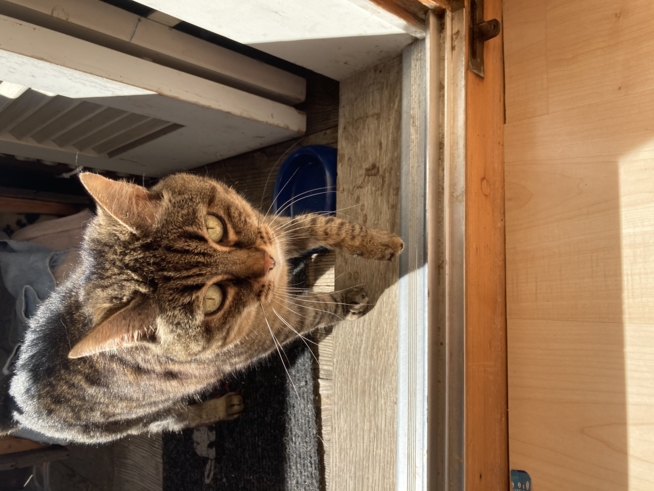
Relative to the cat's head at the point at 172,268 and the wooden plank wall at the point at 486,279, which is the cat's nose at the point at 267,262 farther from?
the wooden plank wall at the point at 486,279

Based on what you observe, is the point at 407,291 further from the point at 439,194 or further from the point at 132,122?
the point at 132,122

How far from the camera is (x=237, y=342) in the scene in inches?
41.8

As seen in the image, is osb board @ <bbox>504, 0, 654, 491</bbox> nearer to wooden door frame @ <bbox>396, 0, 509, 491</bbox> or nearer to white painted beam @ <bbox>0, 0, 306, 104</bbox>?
wooden door frame @ <bbox>396, 0, 509, 491</bbox>

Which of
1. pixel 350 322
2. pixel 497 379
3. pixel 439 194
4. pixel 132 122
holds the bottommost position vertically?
pixel 497 379

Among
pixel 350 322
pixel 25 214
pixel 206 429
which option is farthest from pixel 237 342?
pixel 25 214

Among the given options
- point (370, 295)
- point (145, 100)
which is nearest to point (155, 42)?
point (145, 100)

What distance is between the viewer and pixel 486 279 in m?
1.02

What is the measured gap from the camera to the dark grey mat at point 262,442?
1513mm

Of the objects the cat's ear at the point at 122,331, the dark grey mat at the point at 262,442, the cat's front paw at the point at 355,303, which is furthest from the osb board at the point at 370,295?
the cat's ear at the point at 122,331

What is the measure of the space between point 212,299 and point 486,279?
636 mm

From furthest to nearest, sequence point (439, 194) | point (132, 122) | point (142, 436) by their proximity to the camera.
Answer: point (142, 436), point (132, 122), point (439, 194)

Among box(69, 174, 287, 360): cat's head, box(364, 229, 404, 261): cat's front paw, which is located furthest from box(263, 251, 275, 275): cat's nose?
box(364, 229, 404, 261): cat's front paw

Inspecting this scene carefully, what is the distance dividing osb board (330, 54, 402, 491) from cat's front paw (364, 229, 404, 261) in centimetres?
6

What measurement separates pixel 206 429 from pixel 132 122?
4.18 ft
